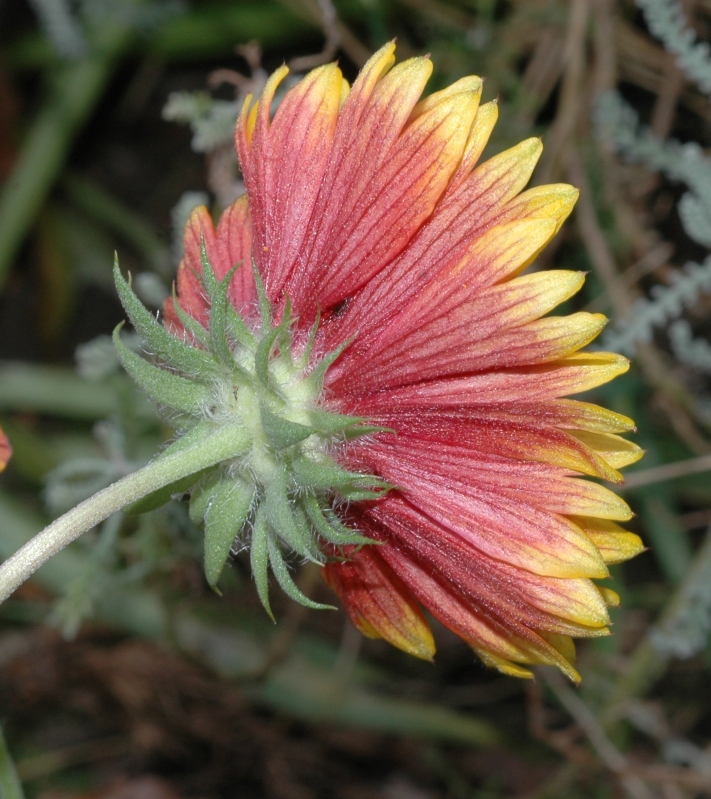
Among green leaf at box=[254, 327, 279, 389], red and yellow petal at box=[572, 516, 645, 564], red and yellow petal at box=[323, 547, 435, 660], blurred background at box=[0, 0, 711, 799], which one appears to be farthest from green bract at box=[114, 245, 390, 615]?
blurred background at box=[0, 0, 711, 799]

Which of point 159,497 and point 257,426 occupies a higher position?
point 257,426

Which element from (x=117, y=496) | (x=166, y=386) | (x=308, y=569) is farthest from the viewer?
(x=308, y=569)

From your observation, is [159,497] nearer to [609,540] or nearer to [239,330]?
[239,330]

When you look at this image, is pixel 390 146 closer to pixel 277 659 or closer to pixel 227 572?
pixel 227 572

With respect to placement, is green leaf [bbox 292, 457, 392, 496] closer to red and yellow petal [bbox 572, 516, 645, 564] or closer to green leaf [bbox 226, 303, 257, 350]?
green leaf [bbox 226, 303, 257, 350]

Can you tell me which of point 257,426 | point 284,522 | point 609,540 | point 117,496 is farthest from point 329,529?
point 609,540

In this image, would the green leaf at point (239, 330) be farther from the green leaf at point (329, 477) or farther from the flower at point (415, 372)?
the green leaf at point (329, 477)
